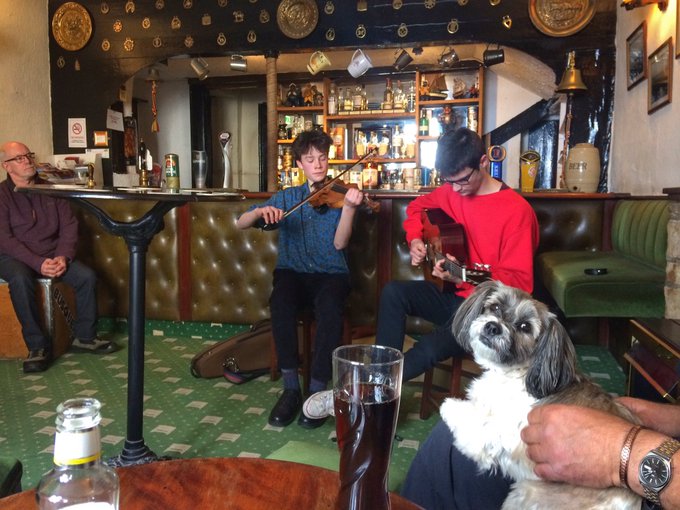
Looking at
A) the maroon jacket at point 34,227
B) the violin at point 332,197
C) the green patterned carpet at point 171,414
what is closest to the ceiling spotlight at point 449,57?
the violin at point 332,197

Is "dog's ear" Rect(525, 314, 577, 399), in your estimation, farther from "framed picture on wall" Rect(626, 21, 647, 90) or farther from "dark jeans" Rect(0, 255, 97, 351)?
"dark jeans" Rect(0, 255, 97, 351)

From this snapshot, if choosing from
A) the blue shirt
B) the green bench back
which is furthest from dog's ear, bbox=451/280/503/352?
the green bench back

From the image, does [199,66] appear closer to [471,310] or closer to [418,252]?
[418,252]

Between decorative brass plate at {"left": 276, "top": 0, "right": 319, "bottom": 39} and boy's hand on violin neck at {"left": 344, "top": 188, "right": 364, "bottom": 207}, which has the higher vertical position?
decorative brass plate at {"left": 276, "top": 0, "right": 319, "bottom": 39}

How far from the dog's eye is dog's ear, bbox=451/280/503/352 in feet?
0.54

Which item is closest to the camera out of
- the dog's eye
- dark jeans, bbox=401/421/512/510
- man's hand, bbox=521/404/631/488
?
man's hand, bbox=521/404/631/488

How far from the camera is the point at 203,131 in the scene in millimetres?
8117

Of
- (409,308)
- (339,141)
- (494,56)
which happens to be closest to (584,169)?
(494,56)

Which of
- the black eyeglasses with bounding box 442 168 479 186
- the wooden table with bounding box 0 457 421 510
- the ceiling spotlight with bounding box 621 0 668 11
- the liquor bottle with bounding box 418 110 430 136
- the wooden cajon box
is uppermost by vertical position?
the ceiling spotlight with bounding box 621 0 668 11

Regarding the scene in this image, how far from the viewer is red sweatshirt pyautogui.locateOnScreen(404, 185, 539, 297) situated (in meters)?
2.33

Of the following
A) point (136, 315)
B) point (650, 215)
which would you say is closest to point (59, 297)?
point (136, 315)

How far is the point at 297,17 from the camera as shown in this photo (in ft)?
16.5

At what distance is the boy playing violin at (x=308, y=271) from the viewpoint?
2.66 meters

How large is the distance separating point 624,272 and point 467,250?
81 cm
